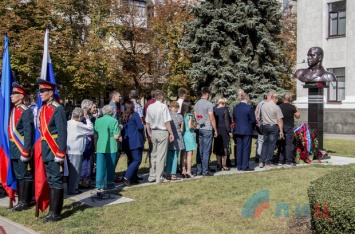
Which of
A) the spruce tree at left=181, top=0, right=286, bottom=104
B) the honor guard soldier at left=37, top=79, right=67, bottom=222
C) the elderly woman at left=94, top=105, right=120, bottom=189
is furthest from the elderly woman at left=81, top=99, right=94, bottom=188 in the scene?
the spruce tree at left=181, top=0, right=286, bottom=104

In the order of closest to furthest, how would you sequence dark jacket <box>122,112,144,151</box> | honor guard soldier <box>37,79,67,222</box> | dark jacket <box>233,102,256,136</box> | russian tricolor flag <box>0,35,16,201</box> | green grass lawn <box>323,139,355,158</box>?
honor guard soldier <box>37,79,67,222</box> < russian tricolor flag <box>0,35,16,201</box> < dark jacket <box>122,112,144,151</box> < dark jacket <box>233,102,256,136</box> < green grass lawn <box>323,139,355,158</box>

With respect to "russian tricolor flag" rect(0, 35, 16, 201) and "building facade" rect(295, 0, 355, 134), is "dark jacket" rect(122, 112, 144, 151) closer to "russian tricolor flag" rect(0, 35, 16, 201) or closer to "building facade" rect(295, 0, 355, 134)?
"russian tricolor flag" rect(0, 35, 16, 201)

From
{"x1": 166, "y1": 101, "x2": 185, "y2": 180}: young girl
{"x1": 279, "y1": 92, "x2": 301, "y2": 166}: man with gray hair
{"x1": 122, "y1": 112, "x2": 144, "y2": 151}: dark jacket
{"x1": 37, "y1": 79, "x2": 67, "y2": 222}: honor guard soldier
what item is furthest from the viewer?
{"x1": 279, "y1": 92, "x2": 301, "y2": 166}: man with gray hair

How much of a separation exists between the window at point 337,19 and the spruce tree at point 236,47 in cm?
451

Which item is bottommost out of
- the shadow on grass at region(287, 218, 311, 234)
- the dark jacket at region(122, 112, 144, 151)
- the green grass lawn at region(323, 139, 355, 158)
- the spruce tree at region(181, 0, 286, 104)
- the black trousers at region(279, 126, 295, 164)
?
the green grass lawn at region(323, 139, 355, 158)

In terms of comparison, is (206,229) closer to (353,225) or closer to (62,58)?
(353,225)

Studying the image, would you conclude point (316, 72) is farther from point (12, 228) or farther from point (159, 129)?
point (12, 228)

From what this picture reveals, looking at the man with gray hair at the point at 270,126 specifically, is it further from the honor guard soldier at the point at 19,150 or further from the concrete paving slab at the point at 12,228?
the concrete paving slab at the point at 12,228

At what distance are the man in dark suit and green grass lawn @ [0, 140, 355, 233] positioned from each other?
140 centimetres

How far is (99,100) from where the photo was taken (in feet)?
136

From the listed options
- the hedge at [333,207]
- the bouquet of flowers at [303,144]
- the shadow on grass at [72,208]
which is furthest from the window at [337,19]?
the hedge at [333,207]

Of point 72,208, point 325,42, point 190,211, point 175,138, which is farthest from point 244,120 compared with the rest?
point 325,42

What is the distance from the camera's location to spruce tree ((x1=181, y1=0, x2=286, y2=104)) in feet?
77.3

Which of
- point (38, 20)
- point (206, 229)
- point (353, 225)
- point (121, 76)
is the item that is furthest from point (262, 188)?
point (121, 76)
